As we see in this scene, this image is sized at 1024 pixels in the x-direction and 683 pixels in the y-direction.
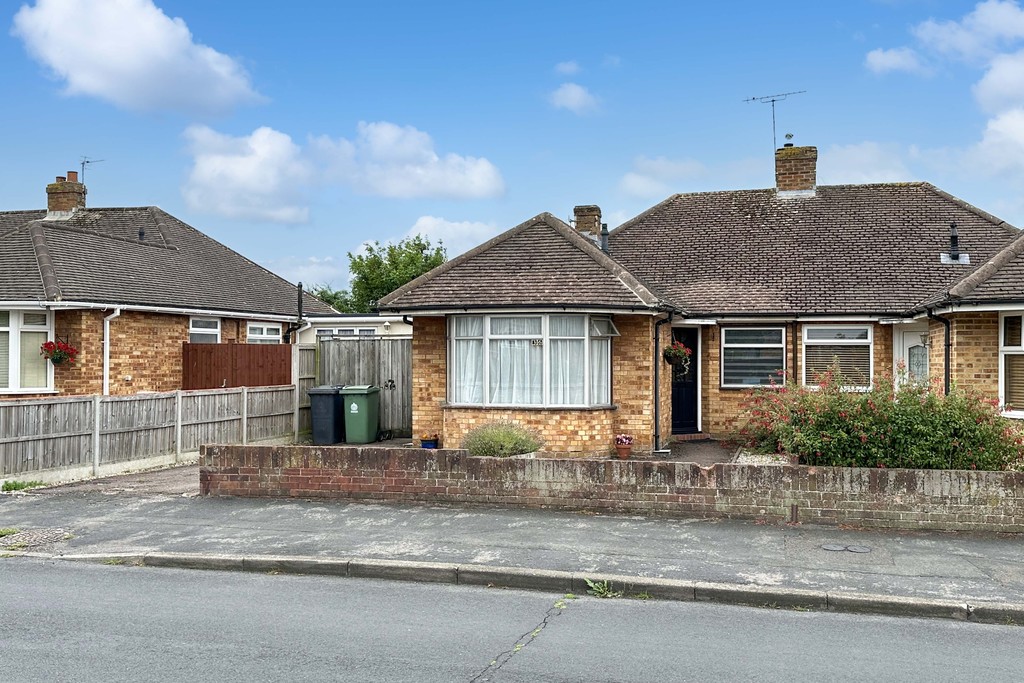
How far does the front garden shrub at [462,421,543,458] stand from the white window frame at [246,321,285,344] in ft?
34.2

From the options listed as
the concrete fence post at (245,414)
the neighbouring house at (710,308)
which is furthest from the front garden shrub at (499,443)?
the concrete fence post at (245,414)

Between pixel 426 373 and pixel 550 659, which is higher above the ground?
pixel 426 373

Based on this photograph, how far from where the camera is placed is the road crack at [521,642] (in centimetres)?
531

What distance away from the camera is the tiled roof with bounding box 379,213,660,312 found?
1398 centimetres

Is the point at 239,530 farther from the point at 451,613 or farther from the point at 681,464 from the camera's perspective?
the point at 681,464

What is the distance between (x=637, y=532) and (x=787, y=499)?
5.83ft

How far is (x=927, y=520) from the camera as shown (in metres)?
9.10

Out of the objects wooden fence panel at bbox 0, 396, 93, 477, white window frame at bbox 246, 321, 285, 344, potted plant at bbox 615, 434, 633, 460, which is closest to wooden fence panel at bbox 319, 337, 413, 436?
white window frame at bbox 246, 321, 285, 344

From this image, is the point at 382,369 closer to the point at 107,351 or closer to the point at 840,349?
the point at 107,351

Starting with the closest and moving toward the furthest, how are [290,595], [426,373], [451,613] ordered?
[451,613]
[290,595]
[426,373]

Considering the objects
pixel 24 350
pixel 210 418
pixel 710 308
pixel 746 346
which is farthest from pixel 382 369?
pixel 746 346

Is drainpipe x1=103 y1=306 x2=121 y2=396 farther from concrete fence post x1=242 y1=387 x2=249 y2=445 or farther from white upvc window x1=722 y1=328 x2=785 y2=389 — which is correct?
white upvc window x1=722 y1=328 x2=785 y2=389

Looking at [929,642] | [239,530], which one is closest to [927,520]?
[929,642]

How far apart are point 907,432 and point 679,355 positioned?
6.48 m
